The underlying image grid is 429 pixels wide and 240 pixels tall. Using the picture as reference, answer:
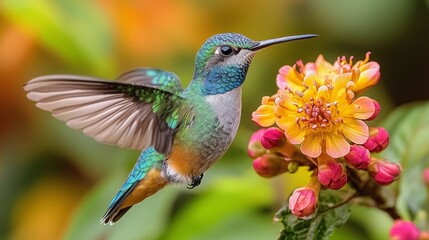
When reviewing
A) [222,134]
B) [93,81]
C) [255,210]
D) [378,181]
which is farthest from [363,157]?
[255,210]

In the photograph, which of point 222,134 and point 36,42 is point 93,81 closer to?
point 222,134

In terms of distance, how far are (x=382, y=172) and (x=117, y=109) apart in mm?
602

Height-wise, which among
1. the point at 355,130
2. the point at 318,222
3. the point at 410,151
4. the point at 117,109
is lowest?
the point at 410,151

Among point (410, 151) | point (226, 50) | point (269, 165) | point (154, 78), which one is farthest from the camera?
point (410, 151)

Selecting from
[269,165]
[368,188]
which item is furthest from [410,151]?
[269,165]

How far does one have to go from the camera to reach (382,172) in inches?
67.5

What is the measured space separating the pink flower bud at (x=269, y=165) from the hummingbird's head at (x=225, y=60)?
0.20 metres

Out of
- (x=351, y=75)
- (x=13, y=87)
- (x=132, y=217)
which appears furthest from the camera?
(x=13, y=87)

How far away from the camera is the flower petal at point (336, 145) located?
5.36 feet

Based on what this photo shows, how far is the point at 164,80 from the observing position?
81.4 inches

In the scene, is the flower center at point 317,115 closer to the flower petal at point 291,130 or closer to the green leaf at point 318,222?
the flower petal at point 291,130

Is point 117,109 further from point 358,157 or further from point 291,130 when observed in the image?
point 358,157

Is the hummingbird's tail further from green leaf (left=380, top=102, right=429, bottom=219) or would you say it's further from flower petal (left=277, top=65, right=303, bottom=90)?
green leaf (left=380, top=102, right=429, bottom=219)

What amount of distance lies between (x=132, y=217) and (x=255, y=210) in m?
0.45
